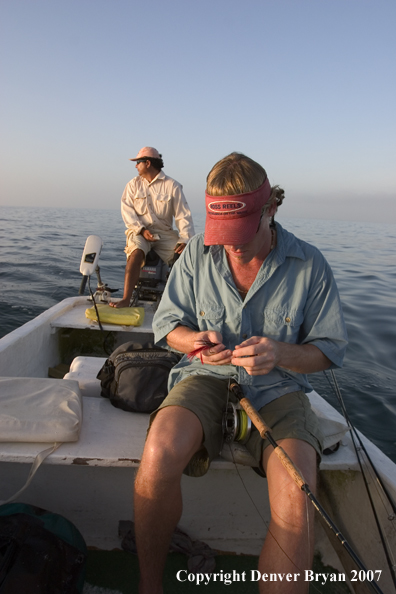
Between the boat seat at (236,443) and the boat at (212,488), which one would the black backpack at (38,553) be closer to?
the boat at (212,488)

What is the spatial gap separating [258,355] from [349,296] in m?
7.99

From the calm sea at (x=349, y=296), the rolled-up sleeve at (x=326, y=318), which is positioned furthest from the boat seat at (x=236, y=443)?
the calm sea at (x=349, y=296)

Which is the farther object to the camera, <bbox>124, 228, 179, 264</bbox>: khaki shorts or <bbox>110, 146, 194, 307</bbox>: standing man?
<bbox>124, 228, 179, 264</bbox>: khaki shorts

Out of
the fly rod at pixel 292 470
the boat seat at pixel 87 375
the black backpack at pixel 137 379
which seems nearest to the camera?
the fly rod at pixel 292 470

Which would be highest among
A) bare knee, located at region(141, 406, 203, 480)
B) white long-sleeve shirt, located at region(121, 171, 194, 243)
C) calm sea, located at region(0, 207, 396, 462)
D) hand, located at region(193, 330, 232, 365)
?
white long-sleeve shirt, located at region(121, 171, 194, 243)

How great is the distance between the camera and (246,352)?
185 cm

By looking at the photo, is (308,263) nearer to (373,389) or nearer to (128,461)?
(128,461)

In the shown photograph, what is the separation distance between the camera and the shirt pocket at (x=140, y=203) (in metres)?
5.66

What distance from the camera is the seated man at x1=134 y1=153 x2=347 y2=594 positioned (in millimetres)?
1775

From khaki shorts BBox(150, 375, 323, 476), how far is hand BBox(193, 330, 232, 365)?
192 mm

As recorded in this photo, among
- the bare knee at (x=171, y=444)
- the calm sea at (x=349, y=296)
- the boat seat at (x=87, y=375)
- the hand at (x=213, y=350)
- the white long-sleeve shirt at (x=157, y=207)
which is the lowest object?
the calm sea at (x=349, y=296)

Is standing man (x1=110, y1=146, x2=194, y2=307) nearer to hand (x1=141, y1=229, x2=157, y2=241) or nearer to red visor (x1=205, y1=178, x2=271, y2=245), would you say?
hand (x1=141, y1=229, x2=157, y2=241)

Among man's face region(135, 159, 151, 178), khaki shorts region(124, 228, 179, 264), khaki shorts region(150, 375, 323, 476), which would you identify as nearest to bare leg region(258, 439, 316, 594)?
khaki shorts region(150, 375, 323, 476)

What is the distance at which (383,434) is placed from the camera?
13.3 feet
